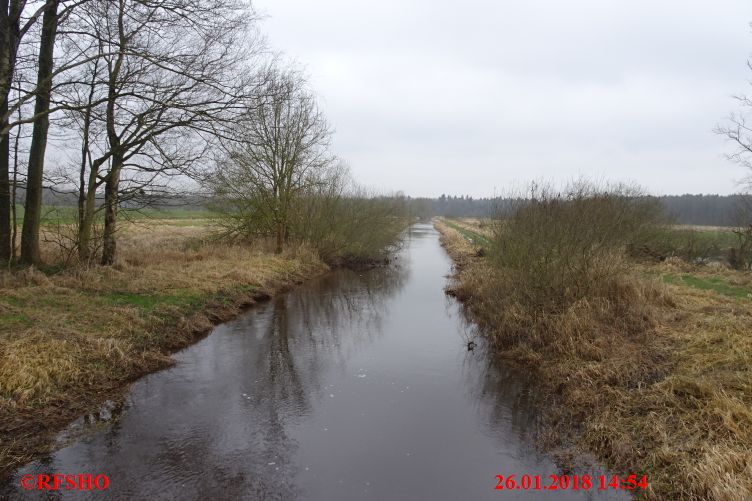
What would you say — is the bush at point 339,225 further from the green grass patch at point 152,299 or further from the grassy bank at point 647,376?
the grassy bank at point 647,376

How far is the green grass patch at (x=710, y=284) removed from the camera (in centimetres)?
1164

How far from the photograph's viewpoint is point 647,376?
6750 mm

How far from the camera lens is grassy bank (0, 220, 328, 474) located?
5.53m

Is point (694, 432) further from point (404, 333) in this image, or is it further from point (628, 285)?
point (404, 333)

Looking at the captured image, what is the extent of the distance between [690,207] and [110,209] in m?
83.0

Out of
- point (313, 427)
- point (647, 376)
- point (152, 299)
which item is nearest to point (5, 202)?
point (152, 299)

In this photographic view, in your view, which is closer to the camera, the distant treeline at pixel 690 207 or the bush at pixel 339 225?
the distant treeline at pixel 690 207

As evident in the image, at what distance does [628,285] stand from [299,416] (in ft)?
24.7

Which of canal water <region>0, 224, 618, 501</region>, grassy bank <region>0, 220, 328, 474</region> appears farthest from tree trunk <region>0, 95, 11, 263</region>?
canal water <region>0, 224, 618, 501</region>

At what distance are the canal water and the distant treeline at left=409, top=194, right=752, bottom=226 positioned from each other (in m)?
6.05

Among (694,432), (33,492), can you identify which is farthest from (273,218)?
(694,432)

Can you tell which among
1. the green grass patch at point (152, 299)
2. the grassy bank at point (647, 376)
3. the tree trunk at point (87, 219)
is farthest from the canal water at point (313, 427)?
the tree trunk at point (87, 219)

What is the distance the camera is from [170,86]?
8.81 meters

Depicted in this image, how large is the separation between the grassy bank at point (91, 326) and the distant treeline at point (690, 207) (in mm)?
7959
